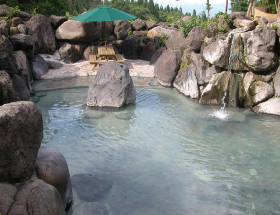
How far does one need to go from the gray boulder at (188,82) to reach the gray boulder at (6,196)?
25.5 ft

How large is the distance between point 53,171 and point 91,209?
907 millimetres

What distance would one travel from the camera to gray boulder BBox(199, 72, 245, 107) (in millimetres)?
9406

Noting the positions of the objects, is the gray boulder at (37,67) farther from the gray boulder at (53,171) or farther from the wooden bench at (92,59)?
the gray boulder at (53,171)

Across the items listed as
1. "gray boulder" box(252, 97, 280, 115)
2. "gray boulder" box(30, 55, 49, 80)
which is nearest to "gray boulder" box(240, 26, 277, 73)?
"gray boulder" box(252, 97, 280, 115)

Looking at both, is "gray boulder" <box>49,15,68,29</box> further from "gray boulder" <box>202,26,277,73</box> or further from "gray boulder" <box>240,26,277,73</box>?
"gray boulder" <box>240,26,277,73</box>

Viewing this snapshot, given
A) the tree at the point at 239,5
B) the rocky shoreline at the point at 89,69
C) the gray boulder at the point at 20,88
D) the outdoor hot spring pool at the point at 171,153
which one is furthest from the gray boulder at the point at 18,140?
the tree at the point at 239,5

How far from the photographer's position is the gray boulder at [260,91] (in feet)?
29.4

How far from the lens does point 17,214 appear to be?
329cm

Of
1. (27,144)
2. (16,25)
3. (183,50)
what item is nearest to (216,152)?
(27,144)

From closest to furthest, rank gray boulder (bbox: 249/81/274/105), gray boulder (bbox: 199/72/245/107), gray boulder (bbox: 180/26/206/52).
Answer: gray boulder (bbox: 249/81/274/105) < gray boulder (bbox: 199/72/245/107) < gray boulder (bbox: 180/26/206/52)

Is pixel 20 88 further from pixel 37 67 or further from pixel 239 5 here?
pixel 239 5

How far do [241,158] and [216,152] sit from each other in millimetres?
541

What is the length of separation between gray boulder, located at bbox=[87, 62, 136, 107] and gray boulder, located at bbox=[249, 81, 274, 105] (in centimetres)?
384

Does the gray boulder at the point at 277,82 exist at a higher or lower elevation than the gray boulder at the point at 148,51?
lower
